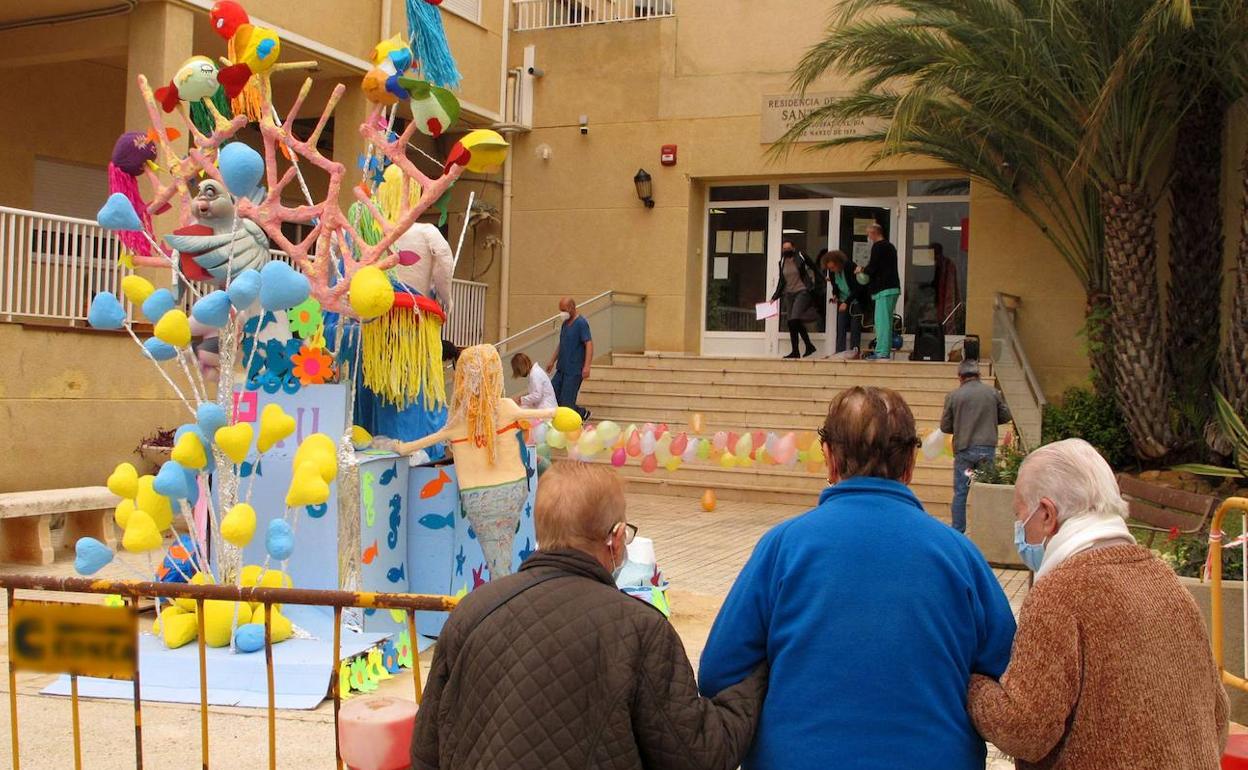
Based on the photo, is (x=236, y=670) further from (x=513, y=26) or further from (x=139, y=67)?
(x=513, y=26)

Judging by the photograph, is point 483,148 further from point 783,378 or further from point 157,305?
point 783,378

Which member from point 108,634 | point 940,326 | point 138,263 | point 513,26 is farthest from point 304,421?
point 513,26

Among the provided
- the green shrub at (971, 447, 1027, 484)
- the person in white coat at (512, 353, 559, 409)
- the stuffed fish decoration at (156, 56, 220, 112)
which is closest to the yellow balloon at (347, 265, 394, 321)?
the stuffed fish decoration at (156, 56, 220, 112)

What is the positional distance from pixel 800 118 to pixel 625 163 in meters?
2.89

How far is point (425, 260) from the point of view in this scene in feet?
22.1

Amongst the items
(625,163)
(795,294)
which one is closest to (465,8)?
(625,163)

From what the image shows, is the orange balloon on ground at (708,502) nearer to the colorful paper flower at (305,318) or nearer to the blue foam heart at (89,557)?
the colorful paper flower at (305,318)

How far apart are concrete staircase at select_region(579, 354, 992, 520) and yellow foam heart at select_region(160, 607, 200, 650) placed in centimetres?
847

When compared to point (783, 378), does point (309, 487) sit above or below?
below

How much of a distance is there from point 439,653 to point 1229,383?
11.2 m

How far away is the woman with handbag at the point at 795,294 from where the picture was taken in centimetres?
1578

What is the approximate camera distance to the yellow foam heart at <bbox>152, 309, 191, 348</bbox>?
5371mm

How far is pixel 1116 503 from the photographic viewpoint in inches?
95.3

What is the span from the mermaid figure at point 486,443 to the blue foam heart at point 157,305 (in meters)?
1.49
